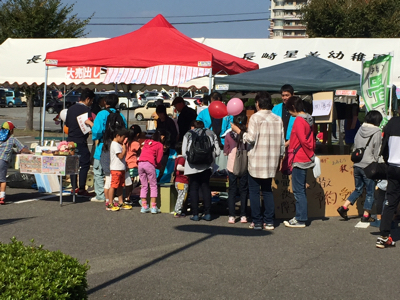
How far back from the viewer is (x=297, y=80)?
10102 mm

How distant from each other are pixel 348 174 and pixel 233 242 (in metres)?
3.09

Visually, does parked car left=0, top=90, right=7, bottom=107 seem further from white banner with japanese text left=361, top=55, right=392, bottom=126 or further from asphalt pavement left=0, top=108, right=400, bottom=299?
white banner with japanese text left=361, top=55, right=392, bottom=126

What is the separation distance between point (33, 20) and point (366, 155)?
2046cm

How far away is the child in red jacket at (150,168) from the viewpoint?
936 cm

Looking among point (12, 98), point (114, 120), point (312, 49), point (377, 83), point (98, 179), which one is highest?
point (312, 49)

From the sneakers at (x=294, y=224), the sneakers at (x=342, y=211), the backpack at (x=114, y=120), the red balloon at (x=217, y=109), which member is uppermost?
the red balloon at (x=217, y=109)

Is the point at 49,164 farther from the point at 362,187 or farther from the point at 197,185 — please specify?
the point at 362,187

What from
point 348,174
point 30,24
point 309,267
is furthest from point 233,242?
point 30,24

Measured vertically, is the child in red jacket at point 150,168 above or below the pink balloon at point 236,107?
below

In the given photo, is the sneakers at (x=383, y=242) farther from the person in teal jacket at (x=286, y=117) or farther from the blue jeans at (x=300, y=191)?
the person in teal jacket at (x=286, y=117)

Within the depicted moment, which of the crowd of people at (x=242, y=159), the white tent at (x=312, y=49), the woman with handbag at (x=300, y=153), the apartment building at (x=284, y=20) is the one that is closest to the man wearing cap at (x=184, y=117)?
the crowd of people at (x=242, y=159)

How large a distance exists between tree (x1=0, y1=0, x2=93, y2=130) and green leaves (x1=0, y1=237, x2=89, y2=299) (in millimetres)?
21720

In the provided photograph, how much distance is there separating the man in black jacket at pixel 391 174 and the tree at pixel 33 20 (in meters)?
20.3

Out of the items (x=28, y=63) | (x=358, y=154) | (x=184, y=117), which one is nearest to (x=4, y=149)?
(x=184, y=117)
